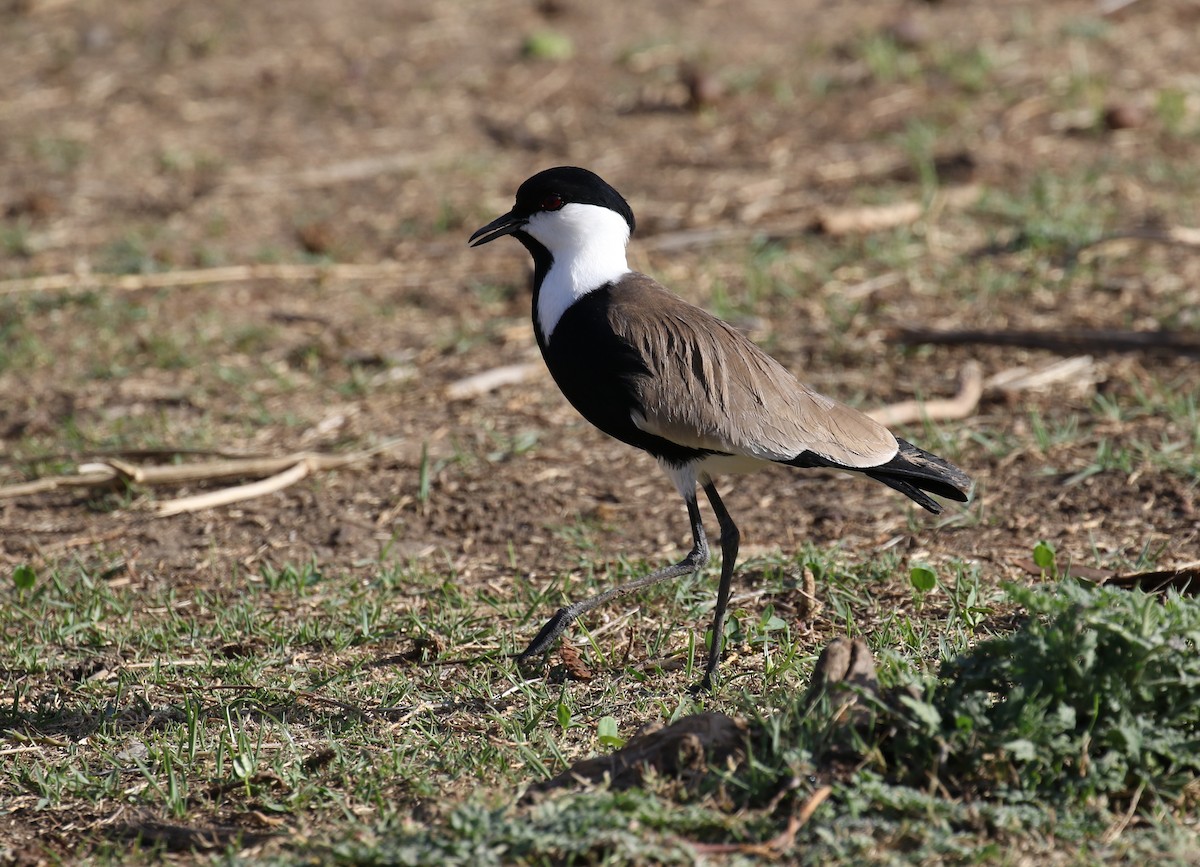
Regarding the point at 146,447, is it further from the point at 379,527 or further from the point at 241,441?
the point at 379,527

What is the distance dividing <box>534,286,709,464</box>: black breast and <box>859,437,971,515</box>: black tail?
1.76 feet

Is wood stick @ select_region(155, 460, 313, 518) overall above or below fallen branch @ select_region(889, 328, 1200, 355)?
below

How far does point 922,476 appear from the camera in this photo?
4.03 meters

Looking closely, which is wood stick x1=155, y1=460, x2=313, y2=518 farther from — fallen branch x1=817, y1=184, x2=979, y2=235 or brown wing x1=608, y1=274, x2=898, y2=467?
fallen branch x1=817, y1=184, x2=979, y2=235

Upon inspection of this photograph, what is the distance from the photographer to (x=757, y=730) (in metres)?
3.27

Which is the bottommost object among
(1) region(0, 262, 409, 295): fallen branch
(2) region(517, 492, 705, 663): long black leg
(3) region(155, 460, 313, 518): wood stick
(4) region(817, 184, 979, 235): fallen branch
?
(3) region(155, 460, 313, 518): wood stick

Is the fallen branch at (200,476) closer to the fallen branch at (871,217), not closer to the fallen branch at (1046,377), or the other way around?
the fallen branch at (1046,377)

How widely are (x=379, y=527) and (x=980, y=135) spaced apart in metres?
4.88

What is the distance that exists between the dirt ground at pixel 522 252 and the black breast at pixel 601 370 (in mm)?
895

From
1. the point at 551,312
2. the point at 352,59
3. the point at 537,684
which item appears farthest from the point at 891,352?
the point at 352,59

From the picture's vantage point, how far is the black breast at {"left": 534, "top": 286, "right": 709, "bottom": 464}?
4090 mm

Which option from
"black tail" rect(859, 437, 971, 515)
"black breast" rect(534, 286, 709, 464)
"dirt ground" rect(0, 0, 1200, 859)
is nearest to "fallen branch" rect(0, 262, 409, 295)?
"dirt ground" rect(0, 0, 1200, 859)

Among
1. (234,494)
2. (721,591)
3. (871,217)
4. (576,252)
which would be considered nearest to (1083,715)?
(721,591)

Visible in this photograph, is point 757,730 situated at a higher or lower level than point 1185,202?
lower
